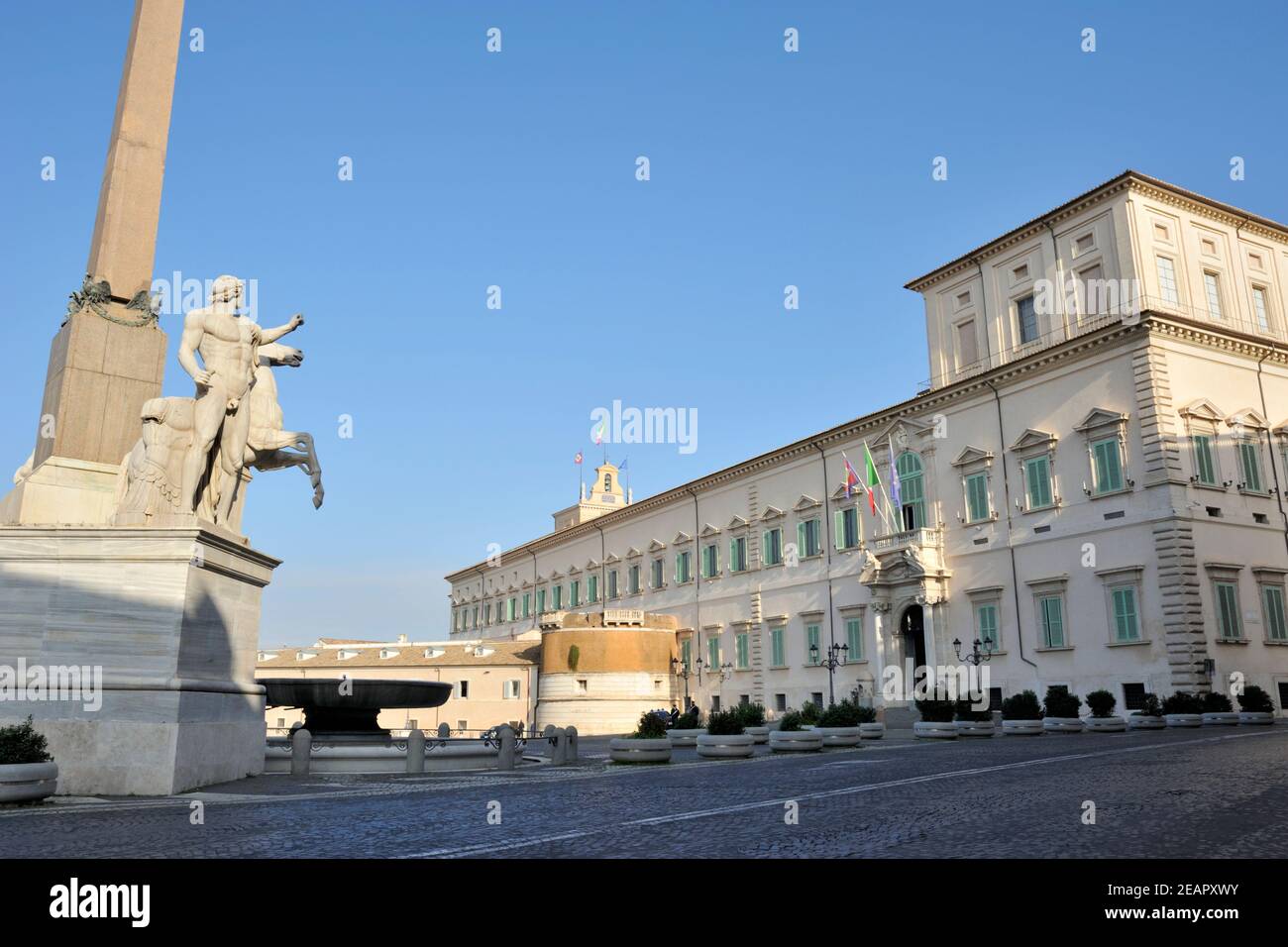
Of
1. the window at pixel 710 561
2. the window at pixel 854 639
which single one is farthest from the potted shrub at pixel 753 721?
the window at pixel 710 561

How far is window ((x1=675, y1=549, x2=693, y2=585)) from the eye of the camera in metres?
51.9

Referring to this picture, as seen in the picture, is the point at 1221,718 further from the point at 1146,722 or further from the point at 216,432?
the point at 216,432

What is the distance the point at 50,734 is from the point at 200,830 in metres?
3.56

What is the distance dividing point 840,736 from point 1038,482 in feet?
47.3

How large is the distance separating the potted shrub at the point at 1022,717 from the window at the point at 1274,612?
8.05m

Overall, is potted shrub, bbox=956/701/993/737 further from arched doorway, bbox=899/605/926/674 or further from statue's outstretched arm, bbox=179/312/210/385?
statue's outstretched arm, bbox=179/312/210/385

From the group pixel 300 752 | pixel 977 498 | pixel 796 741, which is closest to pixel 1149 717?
pixel 796 741

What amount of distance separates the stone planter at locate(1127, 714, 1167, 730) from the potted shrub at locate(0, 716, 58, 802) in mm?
23477

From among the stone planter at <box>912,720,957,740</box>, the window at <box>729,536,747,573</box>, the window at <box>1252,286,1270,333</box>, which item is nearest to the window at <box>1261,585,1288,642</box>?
the window at <box>1252,286,1270,333</box>

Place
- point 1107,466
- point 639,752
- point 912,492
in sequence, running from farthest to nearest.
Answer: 1. point 912,492
2. point 1107,466
3. point 639,752

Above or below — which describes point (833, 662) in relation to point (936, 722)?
above

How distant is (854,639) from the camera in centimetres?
3897
